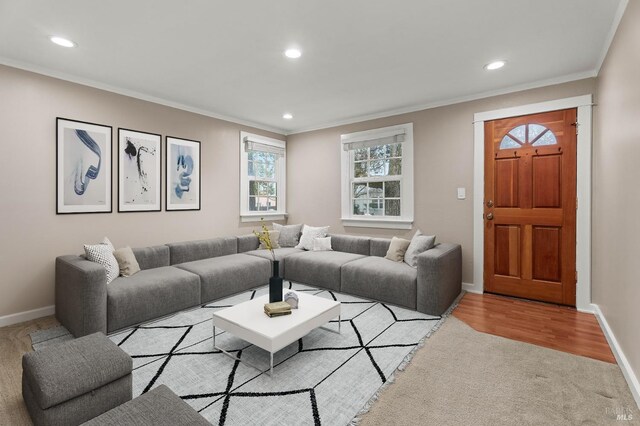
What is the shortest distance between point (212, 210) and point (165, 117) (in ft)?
4.76

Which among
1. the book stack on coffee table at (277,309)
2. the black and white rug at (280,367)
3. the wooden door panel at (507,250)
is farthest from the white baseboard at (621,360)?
the book stack on coffee table at (277,309)

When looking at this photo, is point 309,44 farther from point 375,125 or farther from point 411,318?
point 411,318

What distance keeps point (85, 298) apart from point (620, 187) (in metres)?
4.37

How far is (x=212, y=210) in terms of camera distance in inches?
187

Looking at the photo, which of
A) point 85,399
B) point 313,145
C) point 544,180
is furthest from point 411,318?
point 313,145

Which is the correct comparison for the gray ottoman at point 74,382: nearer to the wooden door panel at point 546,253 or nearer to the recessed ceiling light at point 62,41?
the recessed ceiling light at point 62,41

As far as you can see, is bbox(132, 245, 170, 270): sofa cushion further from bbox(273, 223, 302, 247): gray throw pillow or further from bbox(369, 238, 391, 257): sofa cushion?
bbox(369, 238, 391, 257): sofa cushion

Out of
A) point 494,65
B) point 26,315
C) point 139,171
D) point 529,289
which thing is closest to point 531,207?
point 529,289

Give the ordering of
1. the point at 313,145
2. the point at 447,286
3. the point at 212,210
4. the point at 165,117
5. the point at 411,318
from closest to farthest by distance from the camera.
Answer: the point at 411,318, the point at 447,286, the point at 165,117, the point at 212,210, the point at 313,145

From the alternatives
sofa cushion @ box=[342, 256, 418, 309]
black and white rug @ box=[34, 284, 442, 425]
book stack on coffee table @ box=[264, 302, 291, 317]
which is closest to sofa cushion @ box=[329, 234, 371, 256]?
sofa cushion @ box=[342, 256, 418, 309]

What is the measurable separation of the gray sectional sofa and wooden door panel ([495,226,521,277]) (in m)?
0.46

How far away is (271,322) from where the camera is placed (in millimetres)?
2307

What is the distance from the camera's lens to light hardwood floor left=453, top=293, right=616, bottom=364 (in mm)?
2559

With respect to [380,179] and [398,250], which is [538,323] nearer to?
[398,250]
